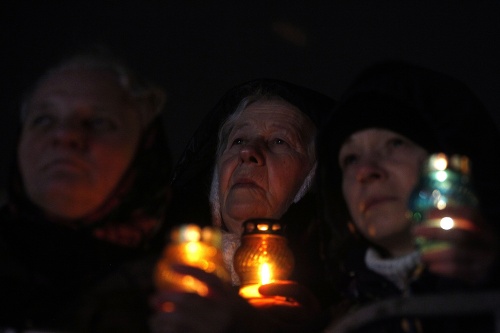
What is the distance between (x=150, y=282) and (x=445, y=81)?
49.1 inches

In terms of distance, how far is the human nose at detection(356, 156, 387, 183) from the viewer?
209 cm

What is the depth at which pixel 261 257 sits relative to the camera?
2285mm

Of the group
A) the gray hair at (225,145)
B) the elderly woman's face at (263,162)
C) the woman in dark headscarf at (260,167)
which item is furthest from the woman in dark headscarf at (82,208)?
the gray hair at (225,145)

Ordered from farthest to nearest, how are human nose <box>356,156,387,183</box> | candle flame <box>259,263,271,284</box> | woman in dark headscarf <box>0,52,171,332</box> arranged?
candle flame <box>259,263,271,284</box>, human nose <box>356,156,387,183</box>, woman in dark headscarf <box>0,52,171,332</box>

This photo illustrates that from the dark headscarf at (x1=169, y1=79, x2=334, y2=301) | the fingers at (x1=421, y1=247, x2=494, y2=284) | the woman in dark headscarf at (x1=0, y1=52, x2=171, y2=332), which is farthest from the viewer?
the dark headscarf at (x1=169, y1=79, x2=334, y2=301)

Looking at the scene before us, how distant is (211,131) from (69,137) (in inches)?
76.2

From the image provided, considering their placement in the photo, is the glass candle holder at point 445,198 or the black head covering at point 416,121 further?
the black head covering at point 416,121

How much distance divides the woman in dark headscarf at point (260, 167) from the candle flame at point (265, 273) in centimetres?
41

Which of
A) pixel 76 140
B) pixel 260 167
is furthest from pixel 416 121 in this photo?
pixel 76 140

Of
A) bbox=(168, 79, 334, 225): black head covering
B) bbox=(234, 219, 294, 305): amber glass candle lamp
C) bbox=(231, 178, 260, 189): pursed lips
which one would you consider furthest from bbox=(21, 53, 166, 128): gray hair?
bbox=(168, 79, 334, 225): black head covering

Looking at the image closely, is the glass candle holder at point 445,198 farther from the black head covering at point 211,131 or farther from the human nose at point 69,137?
the black head covering at point 211,131

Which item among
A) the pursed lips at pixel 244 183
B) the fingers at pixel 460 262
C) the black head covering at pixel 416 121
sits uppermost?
the pursed lips at pixel 244 183

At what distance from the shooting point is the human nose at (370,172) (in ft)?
6.84

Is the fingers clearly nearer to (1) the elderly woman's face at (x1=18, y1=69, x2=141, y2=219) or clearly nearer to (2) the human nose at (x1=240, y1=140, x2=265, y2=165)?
(1) the elderly woman's face at (x1=18, y1=69, x2=141, y2=219)
